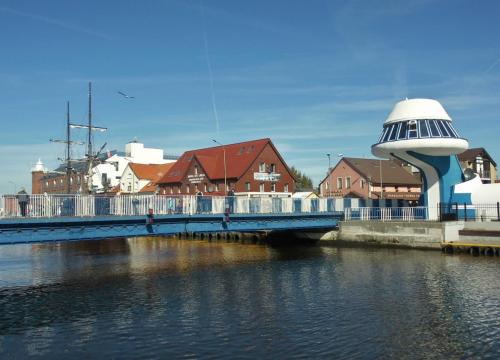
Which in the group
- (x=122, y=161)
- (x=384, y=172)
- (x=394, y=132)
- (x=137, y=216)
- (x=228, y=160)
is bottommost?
(x=137, y=216)

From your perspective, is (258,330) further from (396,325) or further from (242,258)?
(242,258)

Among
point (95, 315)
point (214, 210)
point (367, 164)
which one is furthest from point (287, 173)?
point (95, 315)

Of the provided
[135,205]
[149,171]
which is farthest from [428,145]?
[149,171]

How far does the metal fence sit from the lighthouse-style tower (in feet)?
31.8

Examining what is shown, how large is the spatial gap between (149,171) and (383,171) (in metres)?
43.1

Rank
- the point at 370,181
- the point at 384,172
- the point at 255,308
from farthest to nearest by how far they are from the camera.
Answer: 1. the point at 384,172
2. the point at 370,181
3. the point at 255,308

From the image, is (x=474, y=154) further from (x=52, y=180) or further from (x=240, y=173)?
(x=52, y=180)

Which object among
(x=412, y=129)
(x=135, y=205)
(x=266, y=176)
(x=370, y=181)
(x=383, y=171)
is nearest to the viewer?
(x=135, y=205)

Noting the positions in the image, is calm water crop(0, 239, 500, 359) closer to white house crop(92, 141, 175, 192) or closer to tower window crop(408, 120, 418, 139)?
tower window crop(408, 120, 418, 139)

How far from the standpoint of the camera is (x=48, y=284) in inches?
1123

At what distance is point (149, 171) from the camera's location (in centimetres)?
9425

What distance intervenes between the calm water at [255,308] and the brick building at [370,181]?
3980 cm

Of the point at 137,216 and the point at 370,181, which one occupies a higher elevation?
the point at 370,181

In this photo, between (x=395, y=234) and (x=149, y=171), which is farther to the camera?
(x=149, y=171)
